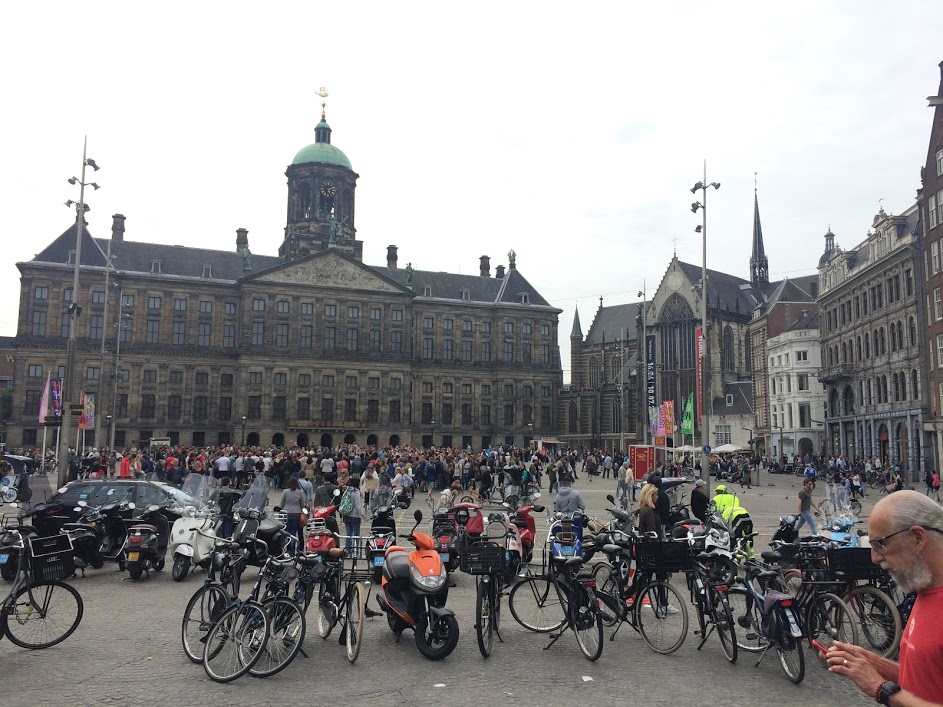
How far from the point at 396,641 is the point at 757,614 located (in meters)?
4.14

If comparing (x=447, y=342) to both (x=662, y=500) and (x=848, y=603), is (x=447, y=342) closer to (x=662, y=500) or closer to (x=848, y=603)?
(x=662, y=500)

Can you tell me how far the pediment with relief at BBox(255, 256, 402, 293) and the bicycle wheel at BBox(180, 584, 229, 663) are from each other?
2692 inches

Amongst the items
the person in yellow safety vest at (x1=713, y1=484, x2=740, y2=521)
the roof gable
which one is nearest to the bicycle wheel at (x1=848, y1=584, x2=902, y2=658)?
the person in yellow safety vest at (x1=713, y1=484, x2=740, y2=521)

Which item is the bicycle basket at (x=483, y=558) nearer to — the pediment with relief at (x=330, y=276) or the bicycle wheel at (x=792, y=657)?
the bicycle wheel at (x=792, y=657)

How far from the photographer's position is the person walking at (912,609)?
289 centimetres

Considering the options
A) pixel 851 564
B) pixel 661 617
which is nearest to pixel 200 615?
pixel 661 617

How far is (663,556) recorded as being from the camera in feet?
29.7

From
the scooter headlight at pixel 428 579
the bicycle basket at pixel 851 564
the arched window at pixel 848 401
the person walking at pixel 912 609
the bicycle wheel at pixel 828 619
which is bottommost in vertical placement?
the bicycle wheel at pixel 828 619

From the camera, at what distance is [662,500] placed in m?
14.9

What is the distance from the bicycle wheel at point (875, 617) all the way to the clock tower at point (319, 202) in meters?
71.8

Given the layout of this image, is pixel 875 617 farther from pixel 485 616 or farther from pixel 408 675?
pixel 408 675

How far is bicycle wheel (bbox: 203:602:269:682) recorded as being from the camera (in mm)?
7691

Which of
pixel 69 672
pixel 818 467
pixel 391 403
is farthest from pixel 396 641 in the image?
pixel 391 403

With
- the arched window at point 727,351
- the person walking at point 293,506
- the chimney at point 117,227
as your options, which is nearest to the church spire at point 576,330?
the arched window at point 727,351
